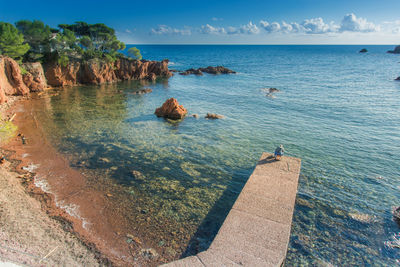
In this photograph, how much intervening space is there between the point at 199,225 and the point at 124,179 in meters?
7.69

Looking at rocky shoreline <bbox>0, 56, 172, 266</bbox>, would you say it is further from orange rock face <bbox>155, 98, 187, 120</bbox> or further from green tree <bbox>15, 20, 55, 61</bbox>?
orange rock face <bbox>155, 98, 187, 120</bbox>

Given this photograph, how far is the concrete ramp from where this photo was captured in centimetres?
1054

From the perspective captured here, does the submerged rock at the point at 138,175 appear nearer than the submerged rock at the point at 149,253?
No

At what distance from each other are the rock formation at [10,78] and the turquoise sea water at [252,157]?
6.19m

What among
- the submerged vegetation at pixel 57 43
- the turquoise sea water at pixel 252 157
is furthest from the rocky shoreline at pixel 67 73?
the turquoise sea water at pixel 252 157

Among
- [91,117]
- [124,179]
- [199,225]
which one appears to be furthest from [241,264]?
[91,117]

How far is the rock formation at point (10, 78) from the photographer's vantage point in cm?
3644

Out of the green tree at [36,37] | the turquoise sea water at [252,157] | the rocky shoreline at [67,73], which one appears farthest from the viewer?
the green tree at [36,37]

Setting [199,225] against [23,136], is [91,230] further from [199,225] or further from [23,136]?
[23,136]

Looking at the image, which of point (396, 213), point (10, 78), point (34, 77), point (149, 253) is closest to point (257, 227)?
point (149, 253)

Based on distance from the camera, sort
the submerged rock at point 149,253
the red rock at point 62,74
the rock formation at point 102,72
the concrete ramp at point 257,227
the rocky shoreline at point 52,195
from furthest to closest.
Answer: the rock formation at point 102,72, the red rock at point 62,74, the submerged rock at point 149,253, the rocky shoreline at point 52,195, the concrete ramp at point 257,227

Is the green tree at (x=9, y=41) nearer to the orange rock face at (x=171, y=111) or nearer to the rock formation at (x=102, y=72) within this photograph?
the rock formation at (x=102, y=72)

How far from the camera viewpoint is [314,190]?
1741cm

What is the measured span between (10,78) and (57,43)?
1722 cm
